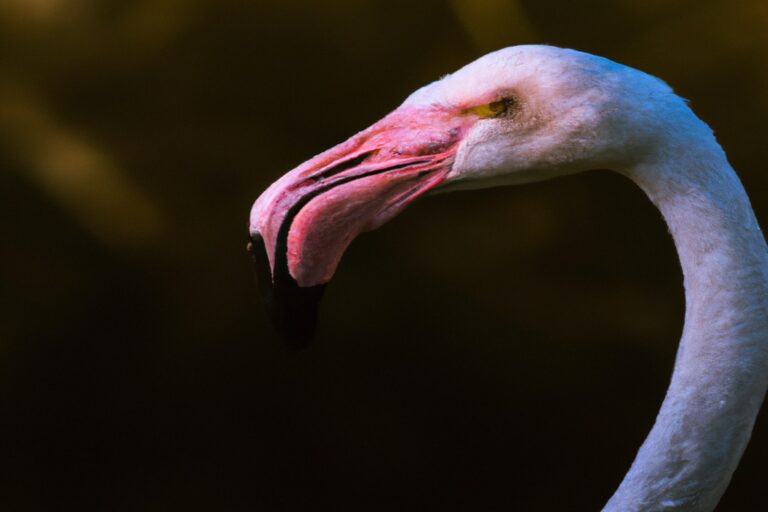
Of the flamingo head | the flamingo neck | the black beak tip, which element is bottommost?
the flamingo neck

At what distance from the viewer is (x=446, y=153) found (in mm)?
1002

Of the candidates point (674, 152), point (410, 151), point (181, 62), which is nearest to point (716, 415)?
point (674, 152)

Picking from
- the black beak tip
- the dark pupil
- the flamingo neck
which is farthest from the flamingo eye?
the black beak tip

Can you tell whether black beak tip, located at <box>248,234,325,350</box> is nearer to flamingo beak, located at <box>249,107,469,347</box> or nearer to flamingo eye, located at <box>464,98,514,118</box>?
flamingo beak, located at <box>249,107,469,347</box>

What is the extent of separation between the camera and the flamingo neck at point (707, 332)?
0.94 meters

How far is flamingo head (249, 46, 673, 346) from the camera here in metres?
0.94

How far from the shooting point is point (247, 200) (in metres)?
2.08

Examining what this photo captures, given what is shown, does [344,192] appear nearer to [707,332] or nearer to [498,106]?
[498,106]

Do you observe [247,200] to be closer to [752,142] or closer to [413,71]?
[413,71]

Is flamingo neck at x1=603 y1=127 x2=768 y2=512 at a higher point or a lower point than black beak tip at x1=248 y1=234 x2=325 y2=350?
lower

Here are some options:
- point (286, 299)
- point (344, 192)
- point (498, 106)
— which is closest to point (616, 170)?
point (498, 106)

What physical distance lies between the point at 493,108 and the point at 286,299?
0.32 metres

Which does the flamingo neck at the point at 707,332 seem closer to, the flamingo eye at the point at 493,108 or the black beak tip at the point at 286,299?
the flamingo eye at the point at 493,108

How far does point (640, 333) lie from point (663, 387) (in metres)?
0.15
